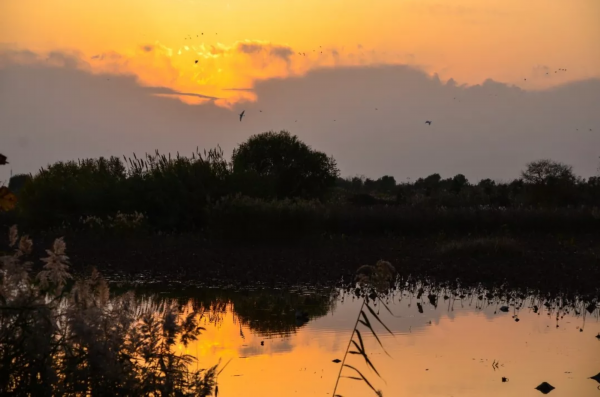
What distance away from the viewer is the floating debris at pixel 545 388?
9.95 meters

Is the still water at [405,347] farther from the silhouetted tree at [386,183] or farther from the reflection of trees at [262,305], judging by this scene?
the silhouetted tree at [386,183]

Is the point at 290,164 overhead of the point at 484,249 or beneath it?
overhead

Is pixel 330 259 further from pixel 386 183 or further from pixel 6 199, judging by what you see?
pixel 386 183

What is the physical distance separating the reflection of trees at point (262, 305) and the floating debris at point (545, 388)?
194 inches

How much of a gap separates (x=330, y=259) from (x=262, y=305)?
27.5ft

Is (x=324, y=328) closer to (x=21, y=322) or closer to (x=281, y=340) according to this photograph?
(x=281, y=340)

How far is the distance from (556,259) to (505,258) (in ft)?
5.28

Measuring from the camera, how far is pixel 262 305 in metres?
16.7

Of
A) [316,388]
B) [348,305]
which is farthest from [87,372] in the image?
[348,305]

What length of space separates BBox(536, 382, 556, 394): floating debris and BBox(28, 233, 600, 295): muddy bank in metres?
9.02

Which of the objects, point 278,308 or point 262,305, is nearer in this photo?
point 278,308

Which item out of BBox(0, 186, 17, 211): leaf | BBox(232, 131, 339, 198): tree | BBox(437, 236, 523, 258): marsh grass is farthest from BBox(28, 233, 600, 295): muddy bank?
BBox(232, 131, 339, 198): tree

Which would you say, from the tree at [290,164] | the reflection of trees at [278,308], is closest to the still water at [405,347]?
the reflection of trees at [278,308]

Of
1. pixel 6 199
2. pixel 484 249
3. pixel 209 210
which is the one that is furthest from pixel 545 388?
pixel 209 210
